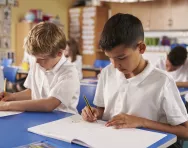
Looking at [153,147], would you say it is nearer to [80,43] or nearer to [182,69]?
[182,69]

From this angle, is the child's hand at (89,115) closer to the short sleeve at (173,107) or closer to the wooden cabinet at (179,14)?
the short sleeve at (173,107)

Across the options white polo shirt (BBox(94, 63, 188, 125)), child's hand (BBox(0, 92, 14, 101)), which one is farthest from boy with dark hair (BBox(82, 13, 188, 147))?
child's hand (BBox(0, 92, 14, 101))

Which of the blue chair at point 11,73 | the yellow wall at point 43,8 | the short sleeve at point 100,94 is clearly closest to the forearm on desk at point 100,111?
the short sleeve at point 100,94

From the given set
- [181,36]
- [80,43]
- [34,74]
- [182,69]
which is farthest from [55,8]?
[34,74]

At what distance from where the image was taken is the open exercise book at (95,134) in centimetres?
87

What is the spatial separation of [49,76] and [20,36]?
4.65 m

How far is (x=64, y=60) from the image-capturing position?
5.14ft

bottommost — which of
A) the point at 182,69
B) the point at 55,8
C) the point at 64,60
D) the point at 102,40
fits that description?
the point at 182,69

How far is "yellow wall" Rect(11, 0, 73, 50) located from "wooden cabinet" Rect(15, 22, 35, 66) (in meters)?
0.09

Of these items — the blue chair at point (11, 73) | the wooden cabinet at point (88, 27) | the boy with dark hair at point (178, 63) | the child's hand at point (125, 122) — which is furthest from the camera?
the wooden cabinet at point (88, 27)

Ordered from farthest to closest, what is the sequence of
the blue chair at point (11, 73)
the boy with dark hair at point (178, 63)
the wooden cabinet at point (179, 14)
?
the wooden cabinet at point (179, 14), the blue chair at point (11, 73), the boy with dark hair at point (178, 63)

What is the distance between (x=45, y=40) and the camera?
1.40 metres

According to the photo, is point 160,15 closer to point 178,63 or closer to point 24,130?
point 178,63

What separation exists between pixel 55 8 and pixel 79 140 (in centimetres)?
620
